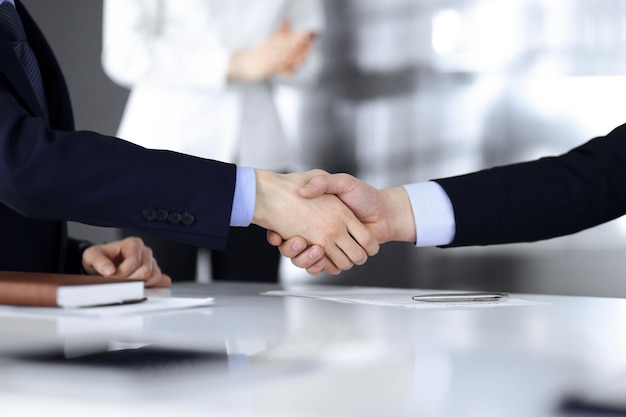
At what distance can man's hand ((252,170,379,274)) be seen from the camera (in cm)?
138

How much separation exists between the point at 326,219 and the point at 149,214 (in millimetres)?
389

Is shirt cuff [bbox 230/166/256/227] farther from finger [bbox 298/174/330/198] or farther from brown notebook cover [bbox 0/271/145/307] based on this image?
brown notebook cover [bbox 0/271/145/307]

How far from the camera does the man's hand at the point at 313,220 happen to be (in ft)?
4.51

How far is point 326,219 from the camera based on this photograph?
1456 mm

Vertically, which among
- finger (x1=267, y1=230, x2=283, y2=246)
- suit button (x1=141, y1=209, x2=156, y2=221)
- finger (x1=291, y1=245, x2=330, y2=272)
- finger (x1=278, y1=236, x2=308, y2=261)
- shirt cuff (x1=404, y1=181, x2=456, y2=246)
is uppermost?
shirt cuff (x1=404, y1=181, x2=456, y2=246)

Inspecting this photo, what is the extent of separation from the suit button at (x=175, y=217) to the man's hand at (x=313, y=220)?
21 cm

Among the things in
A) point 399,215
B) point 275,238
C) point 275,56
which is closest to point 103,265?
point 275,238

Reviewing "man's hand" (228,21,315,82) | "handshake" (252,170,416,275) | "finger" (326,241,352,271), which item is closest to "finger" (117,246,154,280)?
"handshake" (252,170,416,275)

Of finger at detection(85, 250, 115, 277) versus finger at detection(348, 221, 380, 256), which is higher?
finger at detection(348, 221, 380, 256)

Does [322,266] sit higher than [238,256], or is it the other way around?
[238,256]

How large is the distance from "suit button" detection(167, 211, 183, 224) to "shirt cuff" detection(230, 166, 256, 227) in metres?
0.12

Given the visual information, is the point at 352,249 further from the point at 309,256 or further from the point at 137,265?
the point at 137,265

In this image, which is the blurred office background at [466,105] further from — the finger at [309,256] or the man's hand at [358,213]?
the finger at [309,256]

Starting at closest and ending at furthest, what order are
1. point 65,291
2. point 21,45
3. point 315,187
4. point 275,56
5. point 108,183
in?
point 65,291
point 108,183
point 315,187
point 21,45
point 275,56
